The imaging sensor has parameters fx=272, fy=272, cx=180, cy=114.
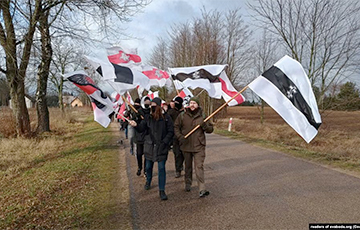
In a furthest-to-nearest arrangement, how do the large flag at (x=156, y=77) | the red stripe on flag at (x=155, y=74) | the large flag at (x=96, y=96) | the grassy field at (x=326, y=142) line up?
the red stripe on flag at (x=155, y=74) < the large flag at (x=156, y=77) < the grassy field at (x=326, y=142) < the large flag at (x=96, y=96)

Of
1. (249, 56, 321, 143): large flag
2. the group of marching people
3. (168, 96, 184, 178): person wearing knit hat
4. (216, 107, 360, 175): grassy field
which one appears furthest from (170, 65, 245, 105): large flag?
(216, 107, 360, 175): grassy field

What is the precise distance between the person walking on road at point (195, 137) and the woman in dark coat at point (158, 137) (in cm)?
22

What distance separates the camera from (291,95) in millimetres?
4762

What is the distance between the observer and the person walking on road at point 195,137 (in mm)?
5141

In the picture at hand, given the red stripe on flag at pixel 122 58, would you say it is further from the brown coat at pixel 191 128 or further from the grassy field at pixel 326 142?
the grassy field at pixel 326 142

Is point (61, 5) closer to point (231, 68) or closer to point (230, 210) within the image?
point (230, 210)

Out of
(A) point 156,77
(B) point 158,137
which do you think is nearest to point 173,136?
(B) point 158,137

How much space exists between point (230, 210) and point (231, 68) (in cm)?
2123

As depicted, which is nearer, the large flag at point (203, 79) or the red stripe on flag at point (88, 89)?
the red stripe on flag at point (88, 89)

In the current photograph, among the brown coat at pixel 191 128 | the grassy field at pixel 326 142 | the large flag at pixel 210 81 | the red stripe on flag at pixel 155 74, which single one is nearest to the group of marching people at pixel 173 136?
the brown coat at pixel 191 128

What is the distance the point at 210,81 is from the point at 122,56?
3.08m

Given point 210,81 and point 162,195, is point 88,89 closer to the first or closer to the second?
point 162,195

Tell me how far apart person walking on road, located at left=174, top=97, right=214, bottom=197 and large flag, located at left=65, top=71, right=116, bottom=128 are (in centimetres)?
215

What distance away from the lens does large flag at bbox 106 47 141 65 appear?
8.38m
